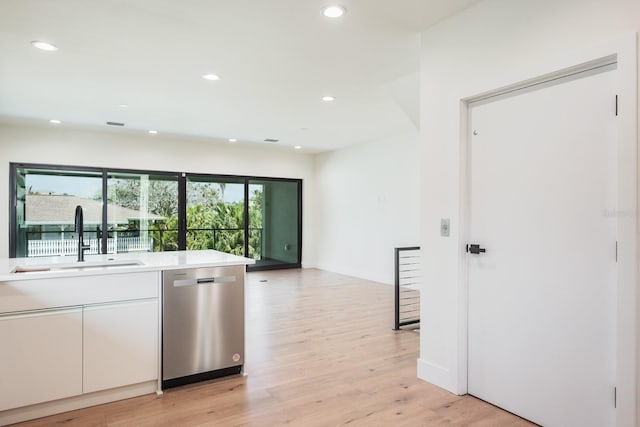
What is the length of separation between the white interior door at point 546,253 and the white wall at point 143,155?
6.08 metres

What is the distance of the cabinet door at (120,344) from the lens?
248cm

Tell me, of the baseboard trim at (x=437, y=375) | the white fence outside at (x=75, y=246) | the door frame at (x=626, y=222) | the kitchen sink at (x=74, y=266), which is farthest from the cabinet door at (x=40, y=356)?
the white fence outside at (x=75, y=246)


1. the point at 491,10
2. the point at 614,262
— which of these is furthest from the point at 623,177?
the point at 491,10

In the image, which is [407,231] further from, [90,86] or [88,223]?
[88,223]

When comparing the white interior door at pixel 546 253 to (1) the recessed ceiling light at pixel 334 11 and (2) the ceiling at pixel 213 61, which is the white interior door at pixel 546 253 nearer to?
(2) the ceiling at pixel 213 61

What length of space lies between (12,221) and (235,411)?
581cm

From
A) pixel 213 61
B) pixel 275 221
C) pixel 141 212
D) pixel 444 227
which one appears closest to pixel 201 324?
pixel 444 227

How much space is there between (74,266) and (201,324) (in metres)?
0.97

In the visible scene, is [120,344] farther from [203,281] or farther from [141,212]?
[141,212]

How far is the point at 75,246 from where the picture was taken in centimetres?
673

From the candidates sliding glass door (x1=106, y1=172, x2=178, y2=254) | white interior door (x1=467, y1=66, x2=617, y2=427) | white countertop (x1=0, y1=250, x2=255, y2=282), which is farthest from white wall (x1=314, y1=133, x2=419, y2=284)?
white countertop (x1=0, y1=250, x2=255, y2=282)

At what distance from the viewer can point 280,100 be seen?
475cm

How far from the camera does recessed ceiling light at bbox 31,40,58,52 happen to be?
3.18m

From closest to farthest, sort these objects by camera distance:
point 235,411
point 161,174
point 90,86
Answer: point 235,411, point 90,86, point 161,174
